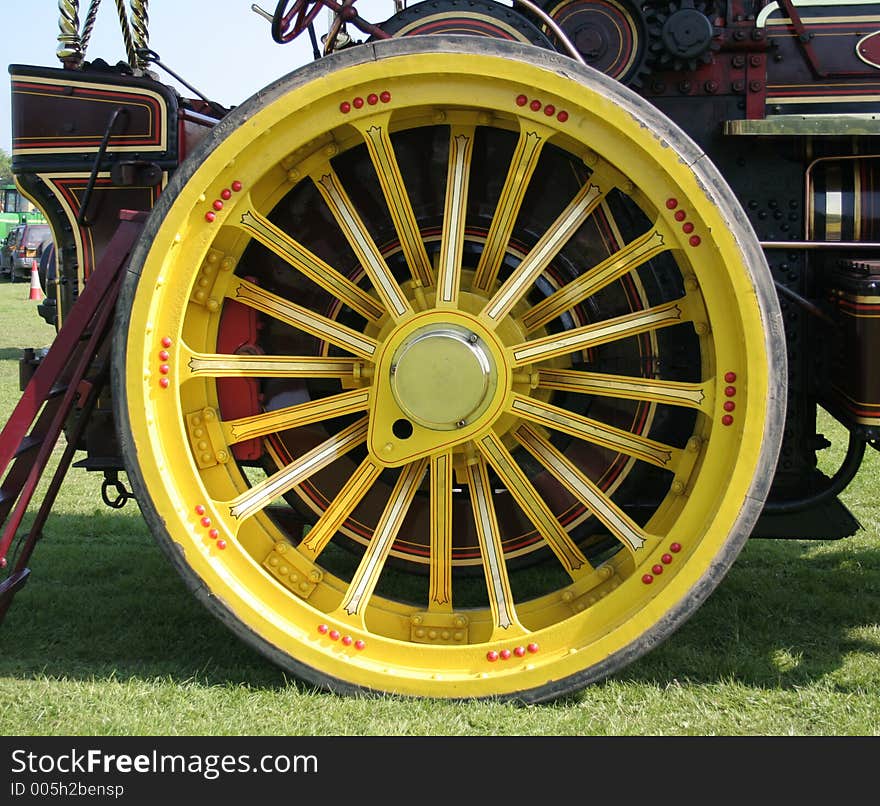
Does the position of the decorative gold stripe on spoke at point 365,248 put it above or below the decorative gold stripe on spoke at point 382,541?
above

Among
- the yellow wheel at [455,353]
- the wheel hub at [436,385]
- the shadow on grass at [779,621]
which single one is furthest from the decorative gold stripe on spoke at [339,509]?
the shadow on grass at [779,621]

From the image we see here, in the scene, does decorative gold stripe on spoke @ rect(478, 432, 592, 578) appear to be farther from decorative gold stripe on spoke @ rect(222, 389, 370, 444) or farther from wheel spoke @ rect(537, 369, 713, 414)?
decorative gold stripe on spoke @ rect(222, 389, 370, 444)

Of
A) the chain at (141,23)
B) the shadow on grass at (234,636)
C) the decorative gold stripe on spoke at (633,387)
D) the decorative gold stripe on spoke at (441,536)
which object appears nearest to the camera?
the decorative gold stripe on spoke at (633,387)

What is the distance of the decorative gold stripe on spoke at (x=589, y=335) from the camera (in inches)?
117

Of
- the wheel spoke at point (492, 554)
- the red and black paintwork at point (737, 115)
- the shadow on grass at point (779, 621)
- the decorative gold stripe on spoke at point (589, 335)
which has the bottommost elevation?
the shadow on grass at point (779, 621)

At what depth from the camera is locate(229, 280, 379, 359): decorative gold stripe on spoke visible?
10.0 feet

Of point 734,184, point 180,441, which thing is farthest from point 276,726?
point 734,184

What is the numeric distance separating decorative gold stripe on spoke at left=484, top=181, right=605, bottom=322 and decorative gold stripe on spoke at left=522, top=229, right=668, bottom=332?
0.14 metres

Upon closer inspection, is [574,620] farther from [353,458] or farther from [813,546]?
[813,546]

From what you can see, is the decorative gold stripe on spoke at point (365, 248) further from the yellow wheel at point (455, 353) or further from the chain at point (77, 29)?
the chain at point (77, 29)

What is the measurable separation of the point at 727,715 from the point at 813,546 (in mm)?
2040

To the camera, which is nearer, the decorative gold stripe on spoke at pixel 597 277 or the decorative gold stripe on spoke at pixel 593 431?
the decorative gold stripe on spoke at pixel 597 277

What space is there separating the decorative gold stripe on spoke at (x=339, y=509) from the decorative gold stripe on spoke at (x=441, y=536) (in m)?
0.19

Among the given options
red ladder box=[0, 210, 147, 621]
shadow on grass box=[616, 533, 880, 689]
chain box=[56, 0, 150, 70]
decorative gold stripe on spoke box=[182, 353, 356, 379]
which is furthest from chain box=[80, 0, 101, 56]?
shadow on grass box=[616, 533, 880, 689]
